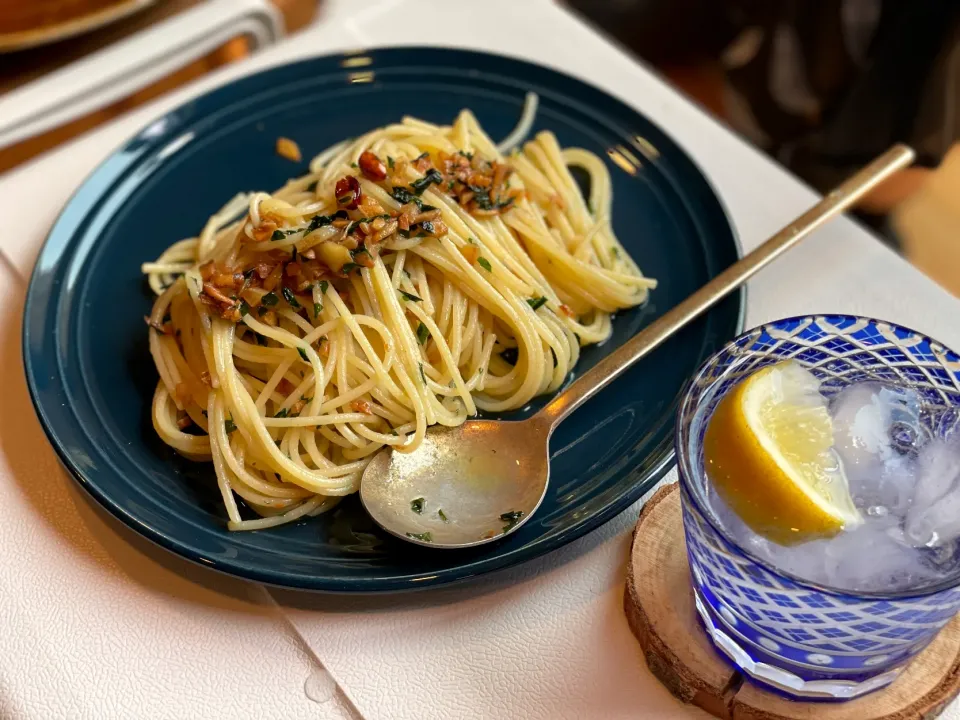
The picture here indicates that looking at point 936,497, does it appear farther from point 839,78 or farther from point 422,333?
point 839,78

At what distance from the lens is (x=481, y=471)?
1440mm

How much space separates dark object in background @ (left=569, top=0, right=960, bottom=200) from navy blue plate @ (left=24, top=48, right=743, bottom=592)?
38.4 inches

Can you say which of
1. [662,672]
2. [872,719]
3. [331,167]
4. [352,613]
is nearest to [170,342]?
[331,167]

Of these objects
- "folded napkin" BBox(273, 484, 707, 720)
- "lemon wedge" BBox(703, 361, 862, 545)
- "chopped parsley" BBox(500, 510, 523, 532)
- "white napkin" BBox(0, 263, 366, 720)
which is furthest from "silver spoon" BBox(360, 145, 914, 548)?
"lemon wedge" BBox(703, 361, 862, 545)

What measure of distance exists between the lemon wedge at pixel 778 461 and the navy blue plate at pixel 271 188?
0.27m

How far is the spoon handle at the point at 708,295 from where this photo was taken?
1.50m

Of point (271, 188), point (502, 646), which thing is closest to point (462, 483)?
point (502, 646)

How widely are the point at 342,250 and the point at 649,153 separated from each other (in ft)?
2.33

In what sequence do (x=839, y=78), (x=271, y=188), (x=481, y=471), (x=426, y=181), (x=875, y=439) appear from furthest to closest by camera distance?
(x=839, y=78), (x=271, y=188), (x=426, y=181), (x=481, y=471), (x=875, y=439)

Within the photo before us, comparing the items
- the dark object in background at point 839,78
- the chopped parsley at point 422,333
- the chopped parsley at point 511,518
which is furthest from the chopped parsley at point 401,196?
the dark object in background at point 839,78

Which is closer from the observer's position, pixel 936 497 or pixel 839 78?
pixel 936 497

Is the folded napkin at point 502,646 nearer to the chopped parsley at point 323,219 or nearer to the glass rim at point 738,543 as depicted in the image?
the glass rim at point 738,543

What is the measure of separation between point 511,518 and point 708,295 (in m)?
0.54

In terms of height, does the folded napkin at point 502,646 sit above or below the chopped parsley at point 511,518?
below
